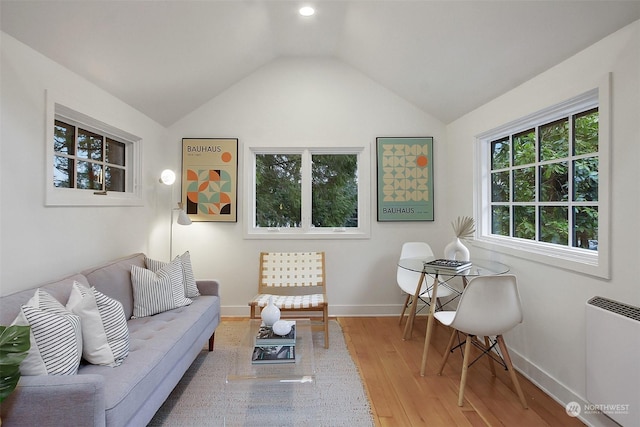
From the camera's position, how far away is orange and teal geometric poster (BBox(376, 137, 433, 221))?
3695mm

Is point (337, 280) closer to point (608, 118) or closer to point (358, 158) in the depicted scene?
point (358, 158)

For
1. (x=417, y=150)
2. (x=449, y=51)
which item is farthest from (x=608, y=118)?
(x=417, y=150)

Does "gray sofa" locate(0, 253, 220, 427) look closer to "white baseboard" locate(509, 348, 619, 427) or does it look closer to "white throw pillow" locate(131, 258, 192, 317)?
"white throw pillow" locate(131, 258, 192, 317)

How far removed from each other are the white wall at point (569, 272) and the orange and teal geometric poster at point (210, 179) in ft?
8.99

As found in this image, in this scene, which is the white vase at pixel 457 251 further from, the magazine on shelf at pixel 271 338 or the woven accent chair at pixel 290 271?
the magazine on shelf at pixel 271 338

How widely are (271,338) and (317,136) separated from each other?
2371mm

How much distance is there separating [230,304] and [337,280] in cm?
128

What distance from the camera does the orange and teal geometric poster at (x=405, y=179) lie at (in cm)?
370

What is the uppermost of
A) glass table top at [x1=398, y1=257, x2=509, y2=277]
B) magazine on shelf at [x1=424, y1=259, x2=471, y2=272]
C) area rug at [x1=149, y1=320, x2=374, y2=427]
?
magazine on shelf at [x1=424, y1=259, x2=471, y2=272]

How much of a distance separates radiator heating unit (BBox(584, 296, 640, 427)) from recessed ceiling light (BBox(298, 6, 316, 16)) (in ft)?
9.67

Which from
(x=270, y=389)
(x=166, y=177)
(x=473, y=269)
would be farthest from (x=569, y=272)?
(x=166, y=177)

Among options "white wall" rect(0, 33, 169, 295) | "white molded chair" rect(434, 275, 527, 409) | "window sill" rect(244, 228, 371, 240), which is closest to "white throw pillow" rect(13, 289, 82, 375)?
"white wall" rect(0, 33, 169, 295)

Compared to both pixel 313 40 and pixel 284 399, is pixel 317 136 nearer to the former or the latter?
pixel 313 40
